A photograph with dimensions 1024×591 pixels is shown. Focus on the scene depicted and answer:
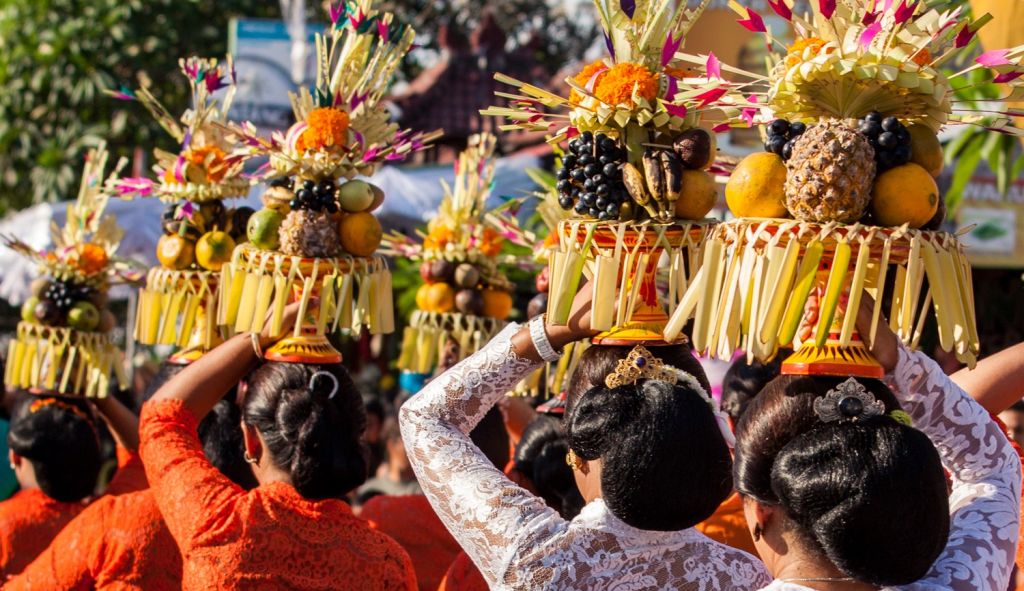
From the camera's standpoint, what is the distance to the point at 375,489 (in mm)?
5852

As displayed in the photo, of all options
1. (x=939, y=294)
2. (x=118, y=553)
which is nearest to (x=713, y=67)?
(x=939, y=294)

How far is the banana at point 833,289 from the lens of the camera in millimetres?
1948

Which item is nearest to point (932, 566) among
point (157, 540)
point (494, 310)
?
point (157, 540)

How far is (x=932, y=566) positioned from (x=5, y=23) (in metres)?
12.4

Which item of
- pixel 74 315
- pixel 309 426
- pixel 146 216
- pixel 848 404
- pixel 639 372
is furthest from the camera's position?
pixel 146 216

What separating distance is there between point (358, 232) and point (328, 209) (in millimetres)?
100

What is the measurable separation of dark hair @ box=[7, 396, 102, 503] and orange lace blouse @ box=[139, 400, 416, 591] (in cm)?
154

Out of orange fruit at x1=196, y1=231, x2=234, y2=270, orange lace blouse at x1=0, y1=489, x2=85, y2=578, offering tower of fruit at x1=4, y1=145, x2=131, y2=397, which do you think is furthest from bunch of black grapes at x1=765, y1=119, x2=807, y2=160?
orange lace blouse at x1=0, y1=489, x2=85, y2=578

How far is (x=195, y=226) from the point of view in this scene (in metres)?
3.73

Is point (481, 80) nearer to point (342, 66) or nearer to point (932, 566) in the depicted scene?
point (342, 66)

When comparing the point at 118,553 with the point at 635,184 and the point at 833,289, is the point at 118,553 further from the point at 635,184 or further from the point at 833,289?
the point at 833,289

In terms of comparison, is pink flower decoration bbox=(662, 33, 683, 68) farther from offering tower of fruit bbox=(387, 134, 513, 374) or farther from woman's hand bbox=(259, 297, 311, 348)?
offering tower of fruit bbox=(387, 134, 513, 374)

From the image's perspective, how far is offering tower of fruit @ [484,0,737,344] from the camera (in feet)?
7.84

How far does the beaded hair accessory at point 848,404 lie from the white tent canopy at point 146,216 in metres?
5.34
